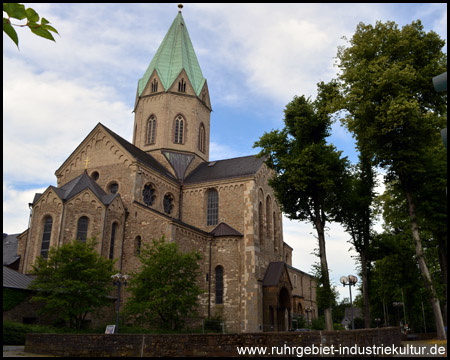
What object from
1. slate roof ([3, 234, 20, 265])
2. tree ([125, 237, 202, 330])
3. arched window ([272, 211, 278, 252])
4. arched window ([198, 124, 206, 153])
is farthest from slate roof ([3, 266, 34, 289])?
arched window ([198, 124, 206, 153])

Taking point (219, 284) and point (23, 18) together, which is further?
point (219, 284)

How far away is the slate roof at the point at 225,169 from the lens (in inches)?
1542

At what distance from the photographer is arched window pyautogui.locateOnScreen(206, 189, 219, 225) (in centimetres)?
3800

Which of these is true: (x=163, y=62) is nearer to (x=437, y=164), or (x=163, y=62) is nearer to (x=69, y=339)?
(x=437, y=164)

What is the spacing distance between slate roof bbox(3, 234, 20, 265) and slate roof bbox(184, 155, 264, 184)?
1688cm

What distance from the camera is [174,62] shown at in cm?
4703

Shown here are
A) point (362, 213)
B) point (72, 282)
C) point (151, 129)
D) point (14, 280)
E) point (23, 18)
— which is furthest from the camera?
point (151, 129)

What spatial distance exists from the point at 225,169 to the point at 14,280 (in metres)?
22.5

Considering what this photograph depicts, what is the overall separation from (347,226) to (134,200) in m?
17.1

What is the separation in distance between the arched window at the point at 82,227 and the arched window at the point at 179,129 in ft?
55.2

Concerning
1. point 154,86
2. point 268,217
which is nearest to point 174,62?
point 154,86

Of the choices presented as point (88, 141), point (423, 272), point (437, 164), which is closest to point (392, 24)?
point (437, 164)

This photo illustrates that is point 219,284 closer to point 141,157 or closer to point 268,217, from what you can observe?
point 268,217

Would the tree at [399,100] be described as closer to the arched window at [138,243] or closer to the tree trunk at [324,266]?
the tree trunk at [324,266]
